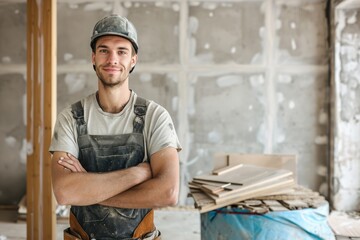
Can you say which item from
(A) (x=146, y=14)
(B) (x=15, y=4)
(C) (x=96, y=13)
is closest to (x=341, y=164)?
(A) (x=146, y=14)

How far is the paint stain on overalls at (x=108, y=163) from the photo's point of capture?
5.96 ft

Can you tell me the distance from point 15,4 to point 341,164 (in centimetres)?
446

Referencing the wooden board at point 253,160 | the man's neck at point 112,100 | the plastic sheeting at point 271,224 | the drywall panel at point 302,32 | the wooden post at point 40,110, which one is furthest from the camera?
the drywall panel at point 302,32

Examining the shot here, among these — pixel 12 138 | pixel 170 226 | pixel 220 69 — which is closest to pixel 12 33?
pixel 12 138

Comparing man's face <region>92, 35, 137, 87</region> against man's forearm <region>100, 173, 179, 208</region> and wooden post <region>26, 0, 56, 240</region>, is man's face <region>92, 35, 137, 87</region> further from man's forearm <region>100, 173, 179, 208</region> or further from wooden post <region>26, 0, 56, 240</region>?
wooden post <region>26, 0, 56, 240</region>

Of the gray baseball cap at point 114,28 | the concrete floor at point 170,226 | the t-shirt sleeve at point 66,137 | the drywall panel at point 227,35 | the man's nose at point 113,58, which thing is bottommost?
the concrete floor at point 170,226

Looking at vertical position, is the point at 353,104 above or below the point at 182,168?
above

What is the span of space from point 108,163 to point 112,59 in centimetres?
47

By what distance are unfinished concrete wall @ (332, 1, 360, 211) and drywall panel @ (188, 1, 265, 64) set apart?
93cm

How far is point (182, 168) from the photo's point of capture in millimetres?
5199

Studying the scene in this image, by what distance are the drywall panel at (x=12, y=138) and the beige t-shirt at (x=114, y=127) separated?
360 centimetres

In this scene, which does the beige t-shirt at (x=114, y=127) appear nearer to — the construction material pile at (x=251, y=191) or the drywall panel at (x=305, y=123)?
the construction material pile at (x=251, y=191)

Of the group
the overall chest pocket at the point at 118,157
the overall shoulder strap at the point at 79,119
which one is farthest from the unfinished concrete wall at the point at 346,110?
the overall shoulder strap at the point at 79,119

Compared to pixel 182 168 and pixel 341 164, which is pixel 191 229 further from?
pixel 341 164
